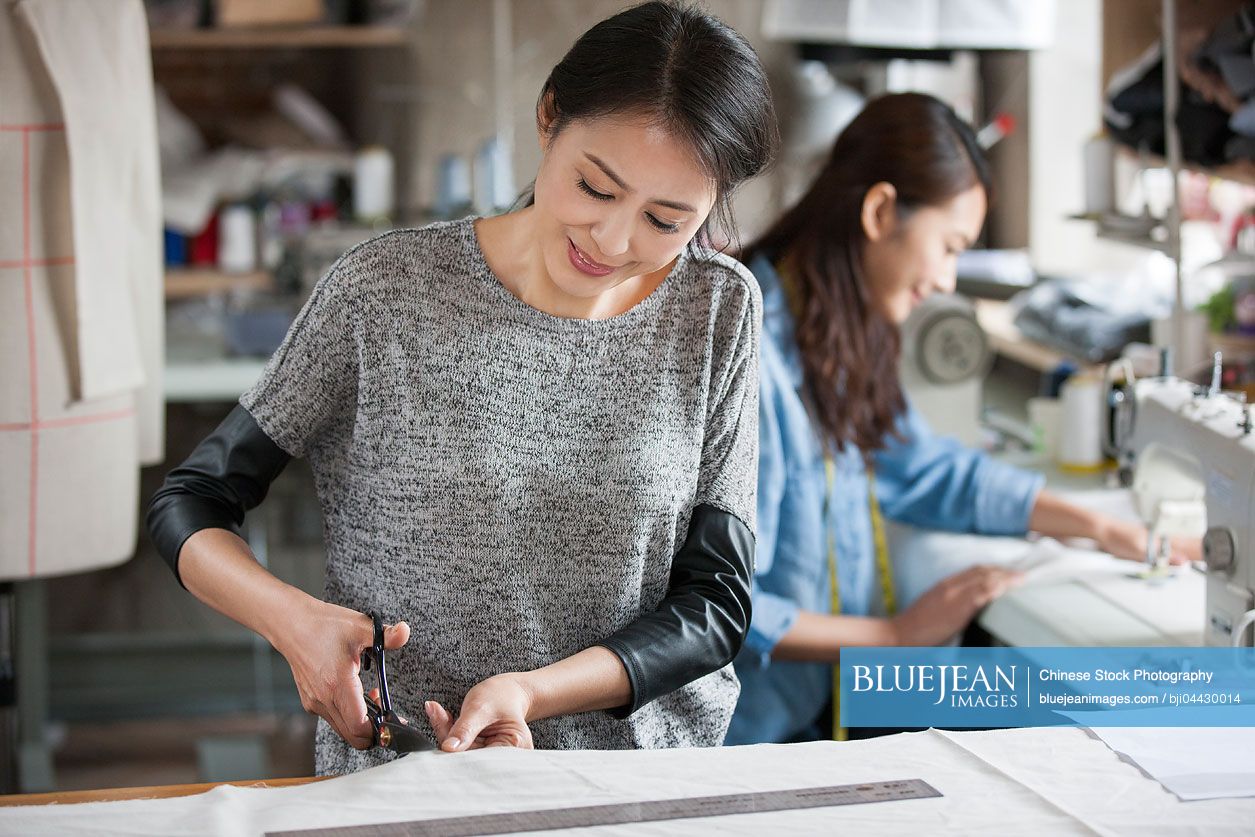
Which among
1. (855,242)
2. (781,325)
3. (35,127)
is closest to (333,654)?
(781,325)

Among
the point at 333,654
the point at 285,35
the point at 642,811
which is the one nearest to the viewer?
the point at 642,811

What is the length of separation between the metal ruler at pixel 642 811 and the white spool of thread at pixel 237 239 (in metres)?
3.10

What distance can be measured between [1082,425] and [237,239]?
7.92ft

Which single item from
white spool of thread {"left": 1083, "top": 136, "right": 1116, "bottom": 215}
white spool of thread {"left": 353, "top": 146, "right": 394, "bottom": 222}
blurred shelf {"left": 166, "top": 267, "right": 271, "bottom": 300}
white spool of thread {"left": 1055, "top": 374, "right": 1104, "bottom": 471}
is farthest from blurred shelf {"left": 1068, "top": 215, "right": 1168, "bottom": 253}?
blurred shelf {"left": 166, "top": 267, "right": 271, "bottom": 300}

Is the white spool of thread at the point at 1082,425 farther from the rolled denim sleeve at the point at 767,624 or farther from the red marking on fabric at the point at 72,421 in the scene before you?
the red marking on fabric at the point at 72,421

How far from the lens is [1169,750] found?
3.55 feet

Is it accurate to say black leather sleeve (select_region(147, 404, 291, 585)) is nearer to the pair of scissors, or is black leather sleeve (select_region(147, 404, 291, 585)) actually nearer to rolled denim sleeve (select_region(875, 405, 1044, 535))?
the pair of scissors

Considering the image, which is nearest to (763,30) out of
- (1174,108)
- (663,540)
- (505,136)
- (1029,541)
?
(505,136)

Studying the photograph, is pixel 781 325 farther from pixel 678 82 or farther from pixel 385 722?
pixel 385 722

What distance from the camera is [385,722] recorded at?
108cm

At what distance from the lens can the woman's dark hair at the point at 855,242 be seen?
1802 mm

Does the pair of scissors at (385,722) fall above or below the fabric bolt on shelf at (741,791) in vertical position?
above

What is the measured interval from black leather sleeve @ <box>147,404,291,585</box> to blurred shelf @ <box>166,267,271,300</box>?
2.66 m

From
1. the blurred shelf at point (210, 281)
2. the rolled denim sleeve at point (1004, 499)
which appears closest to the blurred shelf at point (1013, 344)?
the rolled denim sleeve at point (1004, 499)
